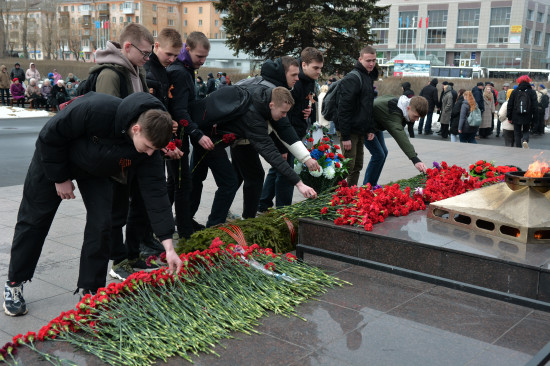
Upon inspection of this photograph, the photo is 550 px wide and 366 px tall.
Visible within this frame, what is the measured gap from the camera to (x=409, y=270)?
3836mm

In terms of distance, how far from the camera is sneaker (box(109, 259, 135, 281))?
428 cm

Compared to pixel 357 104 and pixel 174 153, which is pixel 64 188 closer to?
pixel 174 153

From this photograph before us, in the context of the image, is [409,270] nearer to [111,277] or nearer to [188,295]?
[188,295]

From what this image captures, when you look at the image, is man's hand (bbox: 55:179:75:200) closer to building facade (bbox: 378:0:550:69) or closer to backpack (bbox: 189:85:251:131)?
backpack (bbox: 189:85:251:131)

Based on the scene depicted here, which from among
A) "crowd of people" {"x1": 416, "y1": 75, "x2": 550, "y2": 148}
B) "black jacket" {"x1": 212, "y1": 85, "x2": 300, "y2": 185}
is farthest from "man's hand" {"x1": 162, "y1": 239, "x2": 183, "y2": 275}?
"crowd of people" {"x1": 416, "y1": 75, "x2": 550, "y2": 148}

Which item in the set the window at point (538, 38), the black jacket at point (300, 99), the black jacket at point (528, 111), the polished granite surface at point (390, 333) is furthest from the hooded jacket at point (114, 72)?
the window at point (538, 38)

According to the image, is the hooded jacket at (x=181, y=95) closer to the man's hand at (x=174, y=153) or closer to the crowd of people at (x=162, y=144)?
the crowd of people at (x=162, y=144)

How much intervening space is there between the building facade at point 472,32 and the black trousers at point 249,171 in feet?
222

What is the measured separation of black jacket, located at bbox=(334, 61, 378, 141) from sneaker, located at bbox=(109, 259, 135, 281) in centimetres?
316

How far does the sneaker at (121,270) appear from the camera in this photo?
428 cm

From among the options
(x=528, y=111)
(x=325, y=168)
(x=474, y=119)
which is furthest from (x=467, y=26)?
(x=325, y=168)

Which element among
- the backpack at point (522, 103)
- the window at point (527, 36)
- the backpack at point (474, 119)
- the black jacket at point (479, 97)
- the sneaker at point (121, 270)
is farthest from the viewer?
the window at point (527, 36)

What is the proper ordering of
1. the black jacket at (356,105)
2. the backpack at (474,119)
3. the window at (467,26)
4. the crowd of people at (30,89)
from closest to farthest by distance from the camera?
the black jacket at (356,105) → the backpack at (474,119) → the crowd of people at (30,89) → the window at (467,26)

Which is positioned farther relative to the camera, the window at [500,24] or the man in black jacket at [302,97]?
the window at [500,24]
